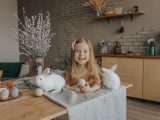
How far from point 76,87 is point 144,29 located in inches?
95.2

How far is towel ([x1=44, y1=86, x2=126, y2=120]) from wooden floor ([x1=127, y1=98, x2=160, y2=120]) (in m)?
1.31

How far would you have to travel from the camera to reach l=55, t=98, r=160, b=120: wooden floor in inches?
104

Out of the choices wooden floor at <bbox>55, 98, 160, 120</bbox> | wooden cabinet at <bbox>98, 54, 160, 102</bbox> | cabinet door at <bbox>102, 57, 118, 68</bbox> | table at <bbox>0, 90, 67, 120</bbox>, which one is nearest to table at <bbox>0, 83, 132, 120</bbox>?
table at <bbox>0, 90, 67, 120</bbox>

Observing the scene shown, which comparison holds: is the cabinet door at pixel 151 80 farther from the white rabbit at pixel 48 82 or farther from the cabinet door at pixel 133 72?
the white rabbit at pixel 48 82

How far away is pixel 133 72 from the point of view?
327cm

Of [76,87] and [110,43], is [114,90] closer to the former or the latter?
[76,87]

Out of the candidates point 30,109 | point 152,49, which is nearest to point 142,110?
point 152,49

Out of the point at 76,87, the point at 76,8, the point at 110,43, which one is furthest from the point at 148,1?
the point at 76,87

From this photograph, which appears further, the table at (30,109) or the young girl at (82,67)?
the young girl at (82,67)

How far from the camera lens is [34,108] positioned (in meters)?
1.05

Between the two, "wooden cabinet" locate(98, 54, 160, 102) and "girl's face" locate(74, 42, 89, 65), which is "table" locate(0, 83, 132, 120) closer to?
"girl's face" locate(74, 42, 89, 65)

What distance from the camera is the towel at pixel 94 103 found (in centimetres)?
108

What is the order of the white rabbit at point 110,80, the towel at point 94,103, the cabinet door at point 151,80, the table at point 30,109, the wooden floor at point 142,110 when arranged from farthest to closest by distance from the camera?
the cabinet door at point 151,80
the wooden floor at point 142,110
the white rabbit at point 110,80
the towel at point 94,103
the table at point 30,109

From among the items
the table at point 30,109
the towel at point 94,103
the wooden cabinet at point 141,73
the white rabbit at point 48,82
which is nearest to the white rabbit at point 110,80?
the towel at point 94,103
